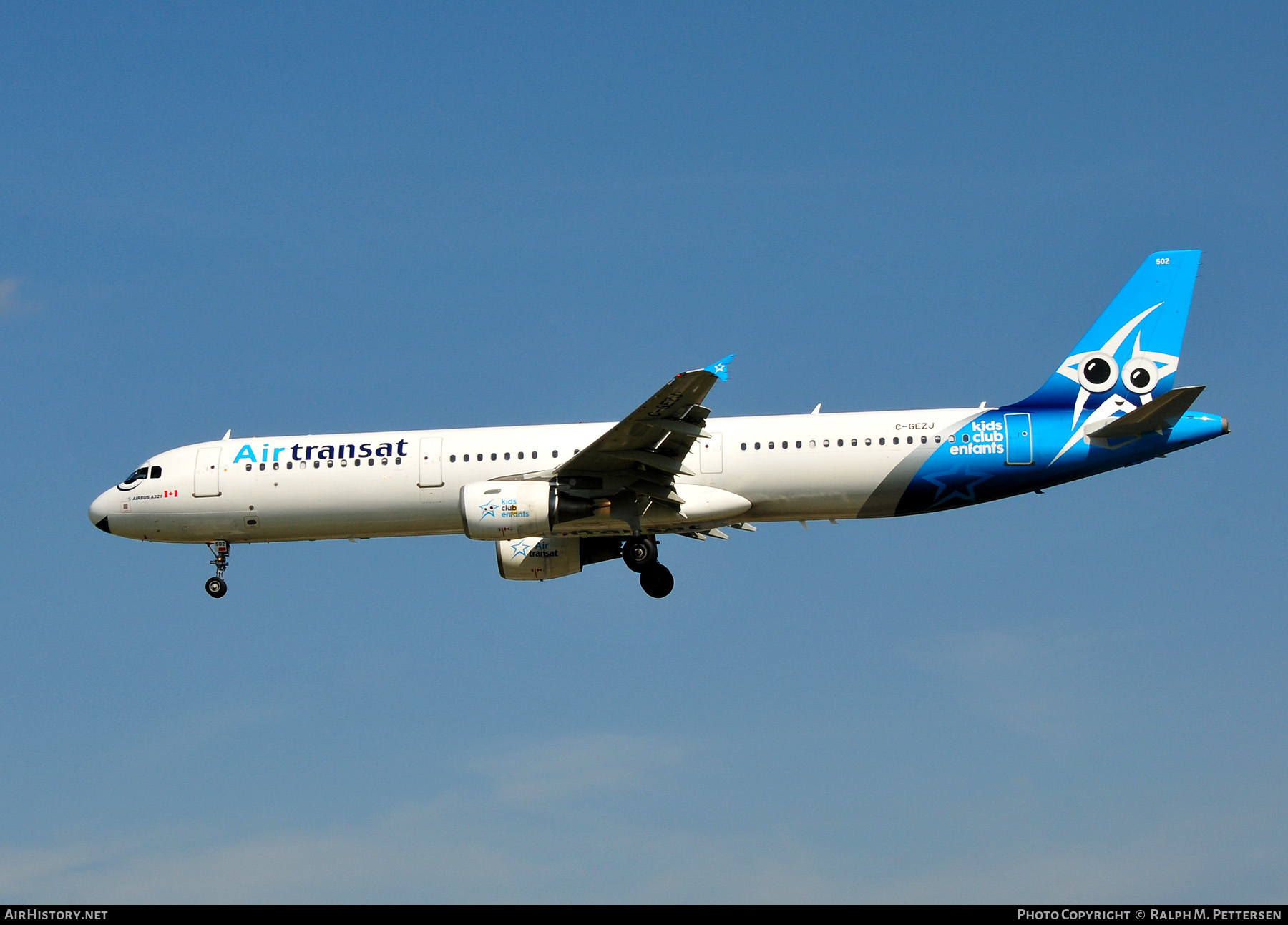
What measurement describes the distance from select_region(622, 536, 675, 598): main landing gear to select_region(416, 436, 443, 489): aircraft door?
444 cm

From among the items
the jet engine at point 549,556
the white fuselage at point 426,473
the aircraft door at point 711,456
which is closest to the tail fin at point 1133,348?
the white fuselage at point 426,473

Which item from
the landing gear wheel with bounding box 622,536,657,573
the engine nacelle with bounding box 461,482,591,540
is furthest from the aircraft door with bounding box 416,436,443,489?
the landing gear wheel with bounding box 622,536,657,573

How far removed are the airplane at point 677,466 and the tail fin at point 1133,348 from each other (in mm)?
36

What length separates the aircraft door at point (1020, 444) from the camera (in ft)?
99.5

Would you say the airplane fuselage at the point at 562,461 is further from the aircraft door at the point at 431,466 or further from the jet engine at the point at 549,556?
the jet engine at the point at 549,556

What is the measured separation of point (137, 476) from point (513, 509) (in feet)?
32.6

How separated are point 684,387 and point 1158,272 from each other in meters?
12.1

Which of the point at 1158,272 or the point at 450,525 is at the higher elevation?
the point at 1158,272

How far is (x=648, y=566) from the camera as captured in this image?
1277 inches

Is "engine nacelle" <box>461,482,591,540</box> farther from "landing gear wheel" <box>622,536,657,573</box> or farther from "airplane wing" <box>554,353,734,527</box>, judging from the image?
"landing gear wheel" <box>622,536,657,573</box>
